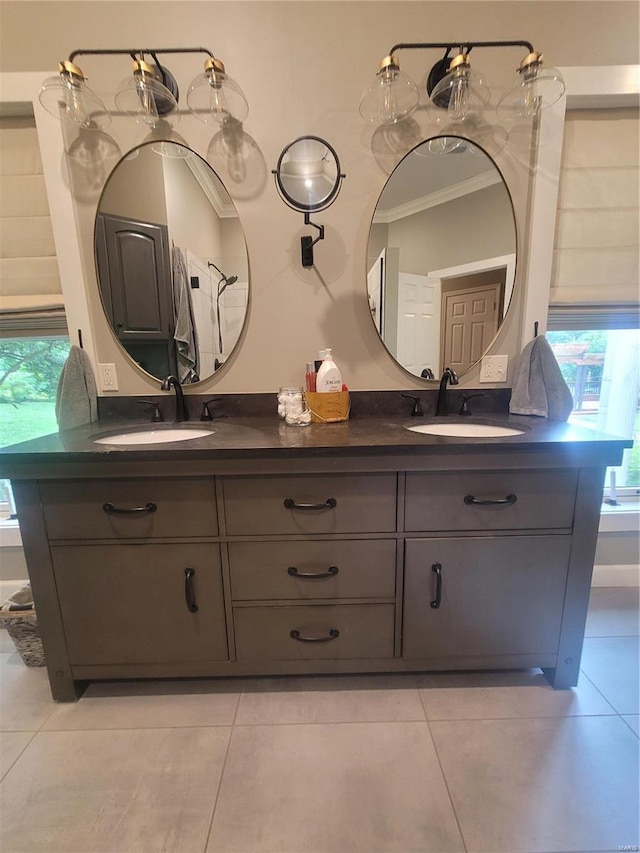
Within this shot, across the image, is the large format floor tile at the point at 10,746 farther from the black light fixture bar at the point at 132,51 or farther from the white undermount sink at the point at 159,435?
the black light fixture bar at the point at 132,51

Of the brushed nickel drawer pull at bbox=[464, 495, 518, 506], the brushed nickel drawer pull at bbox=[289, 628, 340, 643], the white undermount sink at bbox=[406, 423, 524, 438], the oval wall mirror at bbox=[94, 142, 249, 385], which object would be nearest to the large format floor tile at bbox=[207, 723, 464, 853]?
the brushed nickel drawer pull at bbox=[289, 628, 340, 643]

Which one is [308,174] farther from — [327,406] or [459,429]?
[459,429]

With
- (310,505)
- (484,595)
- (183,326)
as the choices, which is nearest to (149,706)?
(310,505)

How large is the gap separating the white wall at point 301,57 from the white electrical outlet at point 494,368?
1.67 feet

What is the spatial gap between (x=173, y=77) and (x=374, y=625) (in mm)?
2085

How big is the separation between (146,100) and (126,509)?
1.40 meters

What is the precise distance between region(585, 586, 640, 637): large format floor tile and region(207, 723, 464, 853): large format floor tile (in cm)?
98

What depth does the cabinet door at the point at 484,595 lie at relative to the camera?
1.09 meters

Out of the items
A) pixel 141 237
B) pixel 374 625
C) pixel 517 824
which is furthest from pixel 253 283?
pixel 517 824

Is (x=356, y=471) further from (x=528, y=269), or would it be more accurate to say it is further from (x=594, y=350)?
(x=594, y=350)

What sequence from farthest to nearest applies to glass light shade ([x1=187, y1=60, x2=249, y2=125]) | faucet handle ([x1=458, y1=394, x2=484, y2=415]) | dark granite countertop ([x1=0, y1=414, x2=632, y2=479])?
faucet handle ([x1=458, y1=394, x2=484, y2=415]), glass light shade ([x1=187, y1=60, x2=249, y2=125]), dark granite countertop ([x1=0, y1=414, x2=632, y2=479])

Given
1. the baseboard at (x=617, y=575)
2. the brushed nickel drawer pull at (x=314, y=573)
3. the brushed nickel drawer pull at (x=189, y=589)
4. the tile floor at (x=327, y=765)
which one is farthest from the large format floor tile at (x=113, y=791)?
the baseboard at (x=617, y=575)

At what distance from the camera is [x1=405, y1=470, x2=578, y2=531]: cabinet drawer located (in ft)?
3.44

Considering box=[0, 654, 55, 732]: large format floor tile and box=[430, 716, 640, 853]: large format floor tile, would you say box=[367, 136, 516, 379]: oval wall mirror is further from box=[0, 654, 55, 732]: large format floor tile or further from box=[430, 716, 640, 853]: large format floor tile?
box=[0, 654, 55, 732]: large format floor tile
